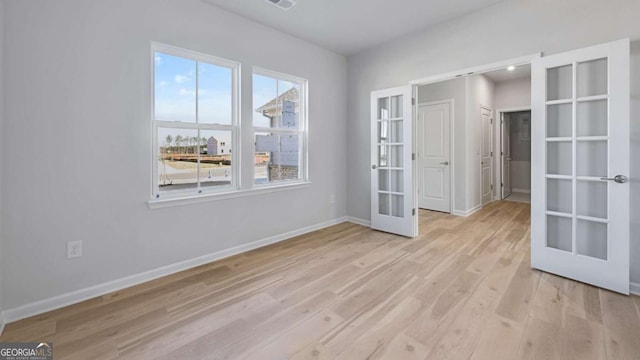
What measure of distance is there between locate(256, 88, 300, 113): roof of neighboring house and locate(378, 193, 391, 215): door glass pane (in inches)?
75.8

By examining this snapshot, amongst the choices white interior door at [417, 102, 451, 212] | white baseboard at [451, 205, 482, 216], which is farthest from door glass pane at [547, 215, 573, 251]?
white interior door at [417, 102, 451, 212]

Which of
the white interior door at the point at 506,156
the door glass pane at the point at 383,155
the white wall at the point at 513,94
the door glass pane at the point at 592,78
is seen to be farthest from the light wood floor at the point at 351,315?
the white interior door at the point at 506,156

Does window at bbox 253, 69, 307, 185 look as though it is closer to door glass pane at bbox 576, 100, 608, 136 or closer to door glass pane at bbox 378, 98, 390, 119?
door glass pane at bbox 378, 98, 390, 119

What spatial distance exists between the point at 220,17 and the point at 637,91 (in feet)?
12.8

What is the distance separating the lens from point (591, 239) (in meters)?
2.46

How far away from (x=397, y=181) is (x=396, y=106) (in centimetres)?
108

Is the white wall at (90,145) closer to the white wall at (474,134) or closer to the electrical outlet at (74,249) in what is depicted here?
the electrical outlet at (74,249)

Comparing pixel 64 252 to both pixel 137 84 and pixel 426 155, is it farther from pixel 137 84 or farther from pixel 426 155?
pixel 426 155

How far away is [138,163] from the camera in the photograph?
8.29ft

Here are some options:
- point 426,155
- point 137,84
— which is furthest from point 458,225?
point 137,84

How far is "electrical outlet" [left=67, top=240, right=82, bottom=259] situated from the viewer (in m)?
2.21

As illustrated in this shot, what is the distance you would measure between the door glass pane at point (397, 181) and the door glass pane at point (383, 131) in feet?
1.64

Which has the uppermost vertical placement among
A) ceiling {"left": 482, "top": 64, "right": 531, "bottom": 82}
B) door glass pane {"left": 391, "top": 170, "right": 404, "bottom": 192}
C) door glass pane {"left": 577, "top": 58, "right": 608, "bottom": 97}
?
ceiling {"left": 482, "top": 64, "right": 531, "bottom": 82}

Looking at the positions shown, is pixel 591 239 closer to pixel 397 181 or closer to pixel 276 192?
pixel 397 181
